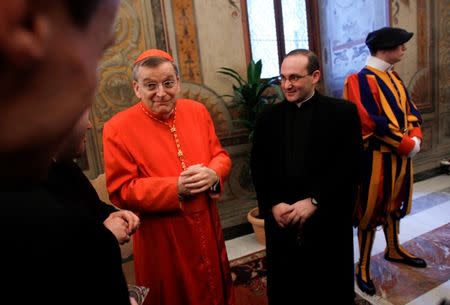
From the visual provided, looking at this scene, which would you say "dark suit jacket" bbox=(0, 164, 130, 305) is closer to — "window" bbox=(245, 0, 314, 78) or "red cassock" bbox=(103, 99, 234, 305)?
"red cassock" bbox=(103, 99, 234, 305)

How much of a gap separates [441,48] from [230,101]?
169 inches

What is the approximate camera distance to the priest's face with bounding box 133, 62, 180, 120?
1.96m

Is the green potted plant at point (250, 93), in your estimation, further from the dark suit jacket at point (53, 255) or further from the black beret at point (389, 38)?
the dark suit jacket at point (53, 255)

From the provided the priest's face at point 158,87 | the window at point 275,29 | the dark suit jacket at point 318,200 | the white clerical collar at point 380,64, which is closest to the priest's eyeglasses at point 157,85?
the priest's face at point 158,87

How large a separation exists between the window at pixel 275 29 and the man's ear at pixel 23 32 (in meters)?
4.35

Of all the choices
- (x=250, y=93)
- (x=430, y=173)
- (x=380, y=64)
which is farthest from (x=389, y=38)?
(x=430, y=173)

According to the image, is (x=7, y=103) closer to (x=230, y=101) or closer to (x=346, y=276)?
(x=346, y=276)

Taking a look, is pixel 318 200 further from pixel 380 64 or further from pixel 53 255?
pixel 53 255

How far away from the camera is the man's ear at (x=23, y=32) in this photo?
178 millimetres

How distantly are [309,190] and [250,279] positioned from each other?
140 centimetres

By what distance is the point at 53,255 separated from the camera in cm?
59

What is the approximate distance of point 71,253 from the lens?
0.61 m

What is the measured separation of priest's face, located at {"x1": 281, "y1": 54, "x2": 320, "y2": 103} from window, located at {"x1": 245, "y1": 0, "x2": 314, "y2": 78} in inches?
84.7

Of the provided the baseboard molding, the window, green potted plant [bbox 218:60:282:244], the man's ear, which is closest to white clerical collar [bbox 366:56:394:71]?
green potted plant [bbox 218:60:282:244]
